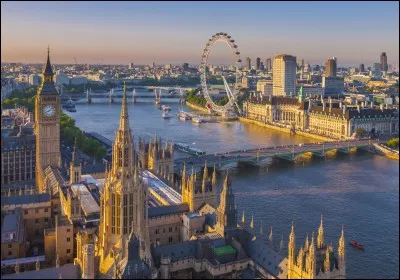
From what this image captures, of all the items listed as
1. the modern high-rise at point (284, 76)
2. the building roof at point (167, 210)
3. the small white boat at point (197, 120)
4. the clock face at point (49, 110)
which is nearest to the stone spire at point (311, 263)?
the building roof at point (167, 210)

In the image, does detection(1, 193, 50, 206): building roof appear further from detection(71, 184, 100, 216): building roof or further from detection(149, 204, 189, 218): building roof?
detection(149, 204, 189, 218): building roof

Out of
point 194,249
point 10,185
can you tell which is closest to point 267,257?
point 194,249

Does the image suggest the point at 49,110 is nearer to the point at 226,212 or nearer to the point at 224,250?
the point at 226,212

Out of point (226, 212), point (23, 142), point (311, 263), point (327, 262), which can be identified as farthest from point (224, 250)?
point (23, 142)

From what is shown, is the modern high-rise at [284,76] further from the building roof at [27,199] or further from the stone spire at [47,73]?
the building roof at [27,199]

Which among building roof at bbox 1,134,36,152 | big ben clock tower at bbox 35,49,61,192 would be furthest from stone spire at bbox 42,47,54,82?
building roof at bbox 1,134,36,152
